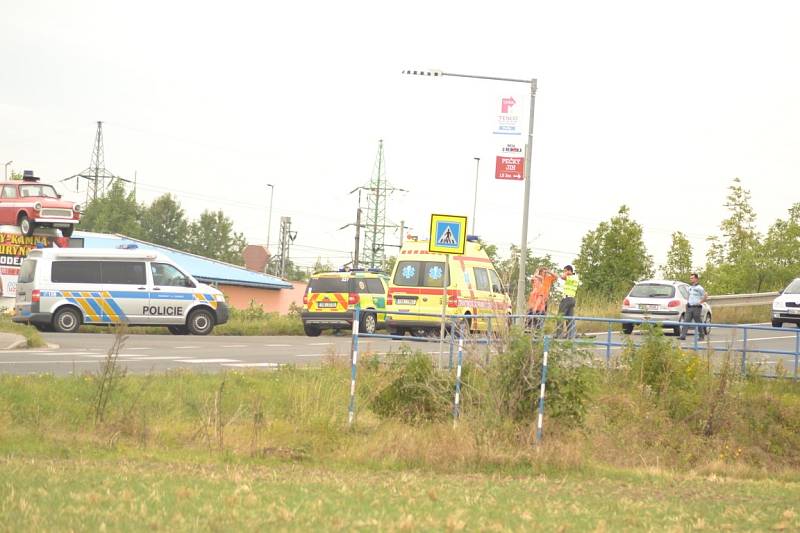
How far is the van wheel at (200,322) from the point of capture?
3272 cm

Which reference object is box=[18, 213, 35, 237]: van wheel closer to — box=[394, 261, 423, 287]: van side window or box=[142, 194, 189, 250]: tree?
box=[394, 261, 423, 287]: van side window

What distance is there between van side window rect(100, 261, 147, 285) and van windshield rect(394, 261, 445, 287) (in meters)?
6.98

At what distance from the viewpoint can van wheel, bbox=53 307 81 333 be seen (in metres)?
31.2

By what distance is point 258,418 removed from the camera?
15.1m

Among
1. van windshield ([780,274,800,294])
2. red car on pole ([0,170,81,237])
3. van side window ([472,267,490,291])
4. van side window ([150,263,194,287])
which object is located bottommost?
van side window ([150,263,194,287])

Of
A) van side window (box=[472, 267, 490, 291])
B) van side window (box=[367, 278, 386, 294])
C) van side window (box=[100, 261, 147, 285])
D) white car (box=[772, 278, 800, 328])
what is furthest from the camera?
white car (box=[772, 278, 800, 328])

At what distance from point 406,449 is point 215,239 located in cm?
11133

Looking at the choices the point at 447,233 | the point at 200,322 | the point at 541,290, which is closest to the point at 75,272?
the point at 200,322

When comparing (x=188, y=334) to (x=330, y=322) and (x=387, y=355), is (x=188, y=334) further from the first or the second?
(x=387, y=355)

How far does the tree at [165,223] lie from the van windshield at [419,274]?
8959cm

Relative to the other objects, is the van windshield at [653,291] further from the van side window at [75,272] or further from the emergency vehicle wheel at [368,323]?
the van side window at [75,272]

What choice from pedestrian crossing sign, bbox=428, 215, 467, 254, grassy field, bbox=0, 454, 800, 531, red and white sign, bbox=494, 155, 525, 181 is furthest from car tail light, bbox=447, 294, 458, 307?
grassy field, bbox=0, 454, 800, 531

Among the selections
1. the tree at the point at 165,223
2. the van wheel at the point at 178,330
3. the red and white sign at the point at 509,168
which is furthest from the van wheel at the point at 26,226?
the tree at the point at 165,223

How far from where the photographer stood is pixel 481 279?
29.5 m
